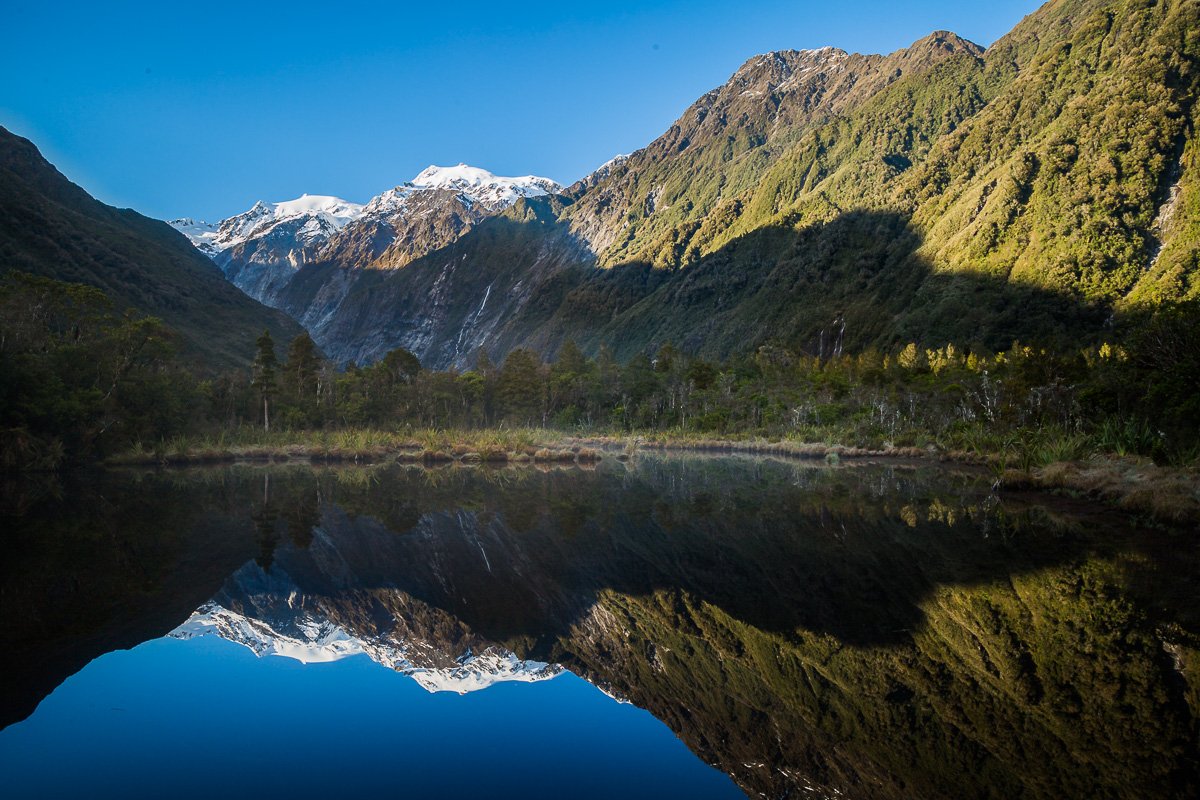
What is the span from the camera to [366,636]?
7.39 metres

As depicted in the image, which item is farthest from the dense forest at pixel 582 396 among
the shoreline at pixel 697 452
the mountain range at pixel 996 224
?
the mountain range at pixel 996 224

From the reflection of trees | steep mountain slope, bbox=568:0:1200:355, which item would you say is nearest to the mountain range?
steep mountain slope, bbox=568:0:1200:355

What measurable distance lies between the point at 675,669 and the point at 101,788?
455 cm

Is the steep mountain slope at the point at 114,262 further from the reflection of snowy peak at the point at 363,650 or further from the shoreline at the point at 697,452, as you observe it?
the reflection of snowy peak at the point at 363,650

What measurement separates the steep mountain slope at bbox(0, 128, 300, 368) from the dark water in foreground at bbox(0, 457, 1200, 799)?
65.5m

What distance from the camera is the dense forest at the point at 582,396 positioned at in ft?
65.5

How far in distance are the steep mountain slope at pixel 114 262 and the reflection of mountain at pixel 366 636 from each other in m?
66.6

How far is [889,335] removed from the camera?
356 ft

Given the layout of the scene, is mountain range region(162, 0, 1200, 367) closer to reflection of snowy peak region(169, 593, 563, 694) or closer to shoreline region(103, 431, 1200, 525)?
shoreline region(103, 431, 1200, 525)

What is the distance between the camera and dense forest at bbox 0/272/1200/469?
20.0 meters

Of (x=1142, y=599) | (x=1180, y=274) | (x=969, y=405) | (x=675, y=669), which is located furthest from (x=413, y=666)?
(x=1180, y=274)

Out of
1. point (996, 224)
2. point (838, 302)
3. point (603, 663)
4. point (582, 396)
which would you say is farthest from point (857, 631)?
point (838, 302)

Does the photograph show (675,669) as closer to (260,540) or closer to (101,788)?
(101,788)

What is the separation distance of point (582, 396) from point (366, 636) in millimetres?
64619
